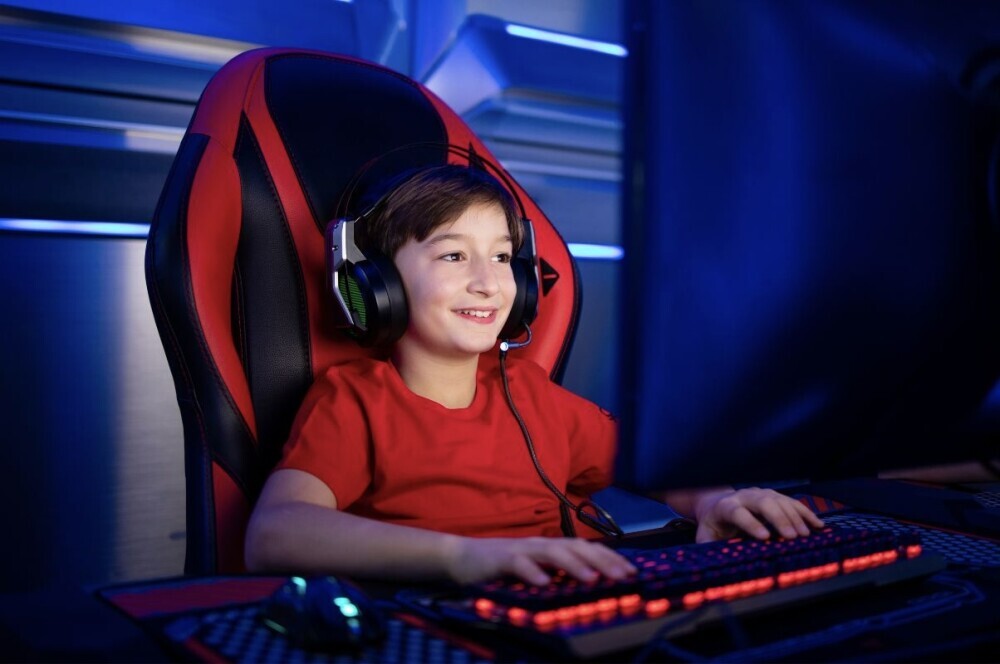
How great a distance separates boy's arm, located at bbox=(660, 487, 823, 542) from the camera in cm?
68

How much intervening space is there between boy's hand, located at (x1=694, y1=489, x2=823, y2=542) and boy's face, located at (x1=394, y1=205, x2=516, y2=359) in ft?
0.98

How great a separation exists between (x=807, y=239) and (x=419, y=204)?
1.71ft

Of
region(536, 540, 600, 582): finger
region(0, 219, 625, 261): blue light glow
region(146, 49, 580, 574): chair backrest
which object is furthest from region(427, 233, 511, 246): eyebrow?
region(536, 540, 600, 582): finger

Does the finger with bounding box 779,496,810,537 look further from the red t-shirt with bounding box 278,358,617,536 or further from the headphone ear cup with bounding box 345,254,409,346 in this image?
the headphone ear cup with bounding box 345,254,409,346

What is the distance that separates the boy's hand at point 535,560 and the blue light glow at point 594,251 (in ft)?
3.58

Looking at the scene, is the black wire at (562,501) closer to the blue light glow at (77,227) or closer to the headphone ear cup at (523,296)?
the headphone ear cup at (523,296)

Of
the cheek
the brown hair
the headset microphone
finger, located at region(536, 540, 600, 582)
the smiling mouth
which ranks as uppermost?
the brown hair

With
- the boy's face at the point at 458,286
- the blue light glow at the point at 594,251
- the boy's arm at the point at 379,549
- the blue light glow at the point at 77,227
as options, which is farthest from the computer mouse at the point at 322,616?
the blue light glow at the point at 594,251

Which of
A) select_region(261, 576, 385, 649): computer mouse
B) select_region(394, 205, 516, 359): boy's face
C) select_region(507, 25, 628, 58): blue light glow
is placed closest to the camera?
select_region(261, 576, 385, 649): computer mouse

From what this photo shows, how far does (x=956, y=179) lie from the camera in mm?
534

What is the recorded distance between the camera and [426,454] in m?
0.89

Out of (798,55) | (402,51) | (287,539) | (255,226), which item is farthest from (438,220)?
(402,51)

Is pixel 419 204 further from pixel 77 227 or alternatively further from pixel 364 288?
pixel 77 227

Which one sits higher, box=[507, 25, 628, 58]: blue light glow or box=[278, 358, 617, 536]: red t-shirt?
box=[507, 25, 628, 58]: blue light glow
